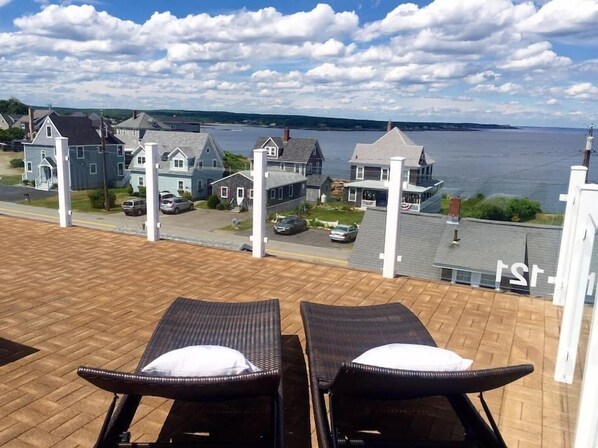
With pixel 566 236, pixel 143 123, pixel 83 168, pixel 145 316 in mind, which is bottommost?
pixel 145 316

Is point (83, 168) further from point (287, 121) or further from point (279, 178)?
point (287, 121)

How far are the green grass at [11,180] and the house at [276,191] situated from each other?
14.5 feet

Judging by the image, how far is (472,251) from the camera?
196 inches

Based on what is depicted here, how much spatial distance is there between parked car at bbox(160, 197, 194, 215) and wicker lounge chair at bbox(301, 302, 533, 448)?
3.30 meters

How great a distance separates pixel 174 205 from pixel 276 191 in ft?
4.97

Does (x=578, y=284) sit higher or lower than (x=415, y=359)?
higher

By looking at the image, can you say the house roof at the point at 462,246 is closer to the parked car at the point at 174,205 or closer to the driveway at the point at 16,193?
the parked car at the point at 174,205

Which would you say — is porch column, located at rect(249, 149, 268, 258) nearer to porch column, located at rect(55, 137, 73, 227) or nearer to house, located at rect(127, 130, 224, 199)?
house, located at rect(127, 130, 224, 199)

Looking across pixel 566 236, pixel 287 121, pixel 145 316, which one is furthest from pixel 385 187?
pixel 287 121

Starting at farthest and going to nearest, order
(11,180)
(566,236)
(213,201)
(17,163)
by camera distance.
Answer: (17,163) < (11,180) < (213,201) < (566,236)

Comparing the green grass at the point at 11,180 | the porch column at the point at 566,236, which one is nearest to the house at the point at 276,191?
the porch column at the point at 566,236

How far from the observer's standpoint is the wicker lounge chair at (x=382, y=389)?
1973 millimetres

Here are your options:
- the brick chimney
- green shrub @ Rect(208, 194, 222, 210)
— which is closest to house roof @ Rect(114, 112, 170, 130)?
green shrub @ Rect(208, 194, 222, 210)

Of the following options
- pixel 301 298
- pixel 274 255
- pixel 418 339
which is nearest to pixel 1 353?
pixel 301 298
